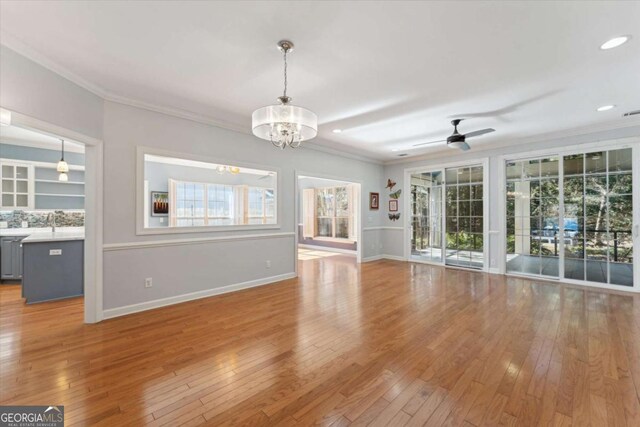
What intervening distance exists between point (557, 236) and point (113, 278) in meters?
7.46

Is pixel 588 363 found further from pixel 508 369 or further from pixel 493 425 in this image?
pixel 493 425

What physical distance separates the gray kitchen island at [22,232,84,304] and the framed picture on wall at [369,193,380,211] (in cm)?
619

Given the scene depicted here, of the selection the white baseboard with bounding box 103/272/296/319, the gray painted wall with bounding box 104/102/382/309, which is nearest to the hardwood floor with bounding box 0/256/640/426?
the white baseboard with bounding box 103/272/296/319

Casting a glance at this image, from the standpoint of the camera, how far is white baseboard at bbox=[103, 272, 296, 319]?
11.5ft

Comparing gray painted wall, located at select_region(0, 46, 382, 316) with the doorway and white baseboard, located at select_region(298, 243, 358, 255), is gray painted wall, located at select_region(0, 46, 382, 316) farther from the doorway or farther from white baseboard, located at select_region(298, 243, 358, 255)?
white baseboard, located at select_region(298, 243, 358, 255)

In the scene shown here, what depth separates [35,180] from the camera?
18.1 feet

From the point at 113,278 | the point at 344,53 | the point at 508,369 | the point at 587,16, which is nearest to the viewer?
the point at 587,16

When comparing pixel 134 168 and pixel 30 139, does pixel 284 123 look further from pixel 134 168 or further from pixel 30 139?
pixel 30 139

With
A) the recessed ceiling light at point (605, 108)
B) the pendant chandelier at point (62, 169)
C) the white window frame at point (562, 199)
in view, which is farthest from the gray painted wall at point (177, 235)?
the recessed ceiling light at point (605, 108)

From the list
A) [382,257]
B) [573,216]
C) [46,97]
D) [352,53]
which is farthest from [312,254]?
[46,97]

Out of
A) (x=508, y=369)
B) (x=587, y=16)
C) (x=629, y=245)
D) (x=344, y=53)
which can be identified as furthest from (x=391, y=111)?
(x=629, y=245)

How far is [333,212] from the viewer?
9.58m

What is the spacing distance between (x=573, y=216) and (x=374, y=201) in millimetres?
4150

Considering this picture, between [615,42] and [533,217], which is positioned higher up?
[615,42]
